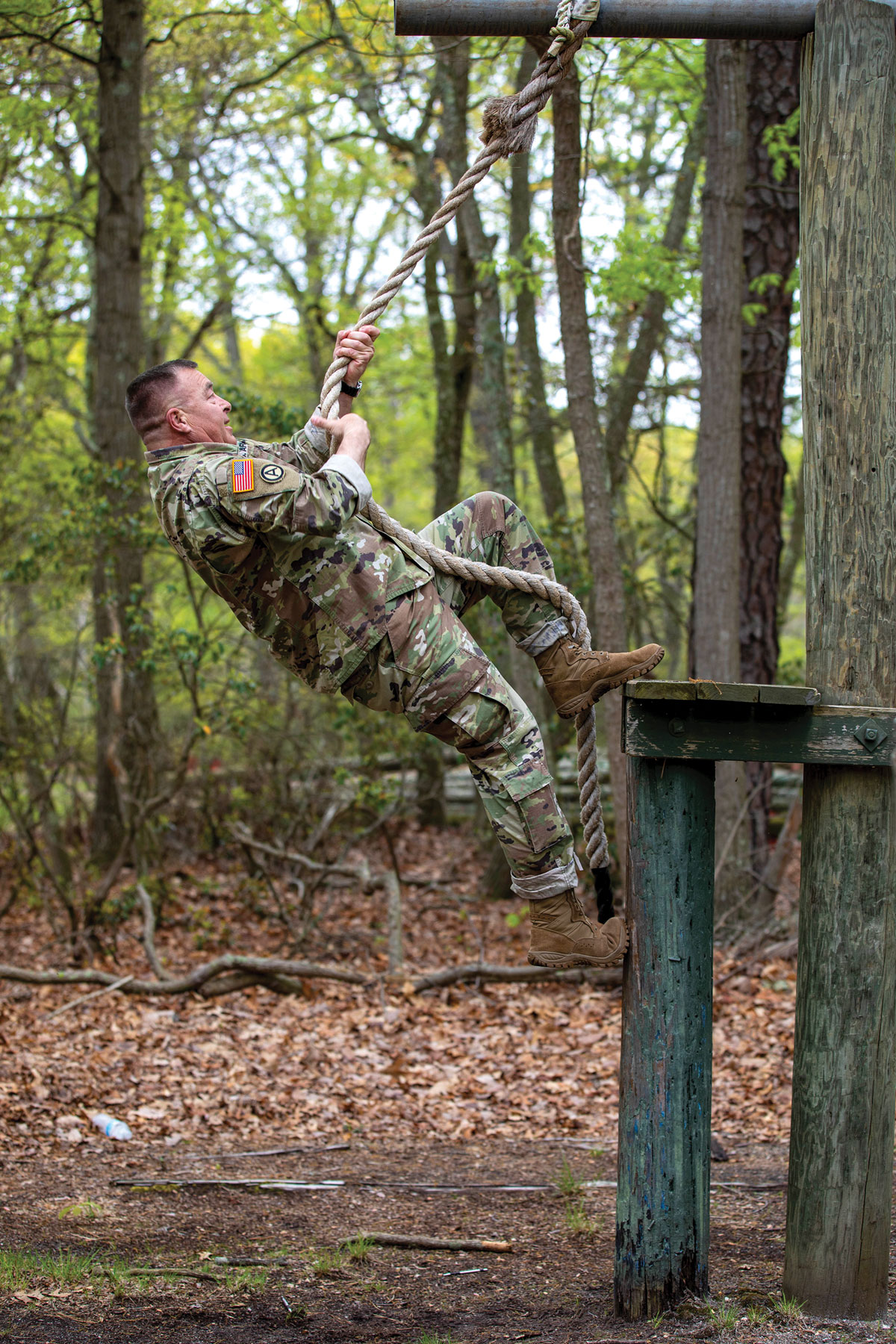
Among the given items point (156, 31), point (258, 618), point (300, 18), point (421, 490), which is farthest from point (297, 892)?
point (421, 490)

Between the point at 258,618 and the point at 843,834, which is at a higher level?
the point at 258,618

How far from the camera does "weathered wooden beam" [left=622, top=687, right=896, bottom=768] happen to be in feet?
10.3

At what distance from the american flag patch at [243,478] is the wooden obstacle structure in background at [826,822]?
1.22m

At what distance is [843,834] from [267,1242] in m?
2.59

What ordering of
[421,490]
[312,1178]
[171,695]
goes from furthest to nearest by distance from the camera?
1. [421,490]
2. [171,695]
3. [312,1178]

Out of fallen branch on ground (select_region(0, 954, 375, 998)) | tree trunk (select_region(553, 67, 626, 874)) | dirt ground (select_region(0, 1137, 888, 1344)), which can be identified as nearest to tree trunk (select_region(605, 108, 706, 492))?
tree trunk (select_region(553, 67, 626, 874))

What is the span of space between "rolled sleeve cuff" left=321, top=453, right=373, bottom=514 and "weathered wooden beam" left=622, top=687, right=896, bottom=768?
0.95 m

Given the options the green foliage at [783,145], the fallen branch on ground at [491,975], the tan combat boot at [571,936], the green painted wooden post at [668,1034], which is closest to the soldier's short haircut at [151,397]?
the green painted wooden post at [668,1034]

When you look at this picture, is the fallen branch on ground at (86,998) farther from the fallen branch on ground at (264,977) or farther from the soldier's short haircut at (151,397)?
the soldier's short haircut at (151,397)

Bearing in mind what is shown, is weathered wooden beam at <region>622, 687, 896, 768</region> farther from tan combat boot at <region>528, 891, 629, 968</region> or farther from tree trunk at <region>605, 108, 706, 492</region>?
Result: tree trunk at <region>605, 108, 706, 492</region>

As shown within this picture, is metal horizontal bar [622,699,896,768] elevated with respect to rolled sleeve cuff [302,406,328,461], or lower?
lower

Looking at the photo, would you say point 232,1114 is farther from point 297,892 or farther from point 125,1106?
point 297,892

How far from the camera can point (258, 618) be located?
3449 millimetres

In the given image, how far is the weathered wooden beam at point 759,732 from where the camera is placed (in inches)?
123
